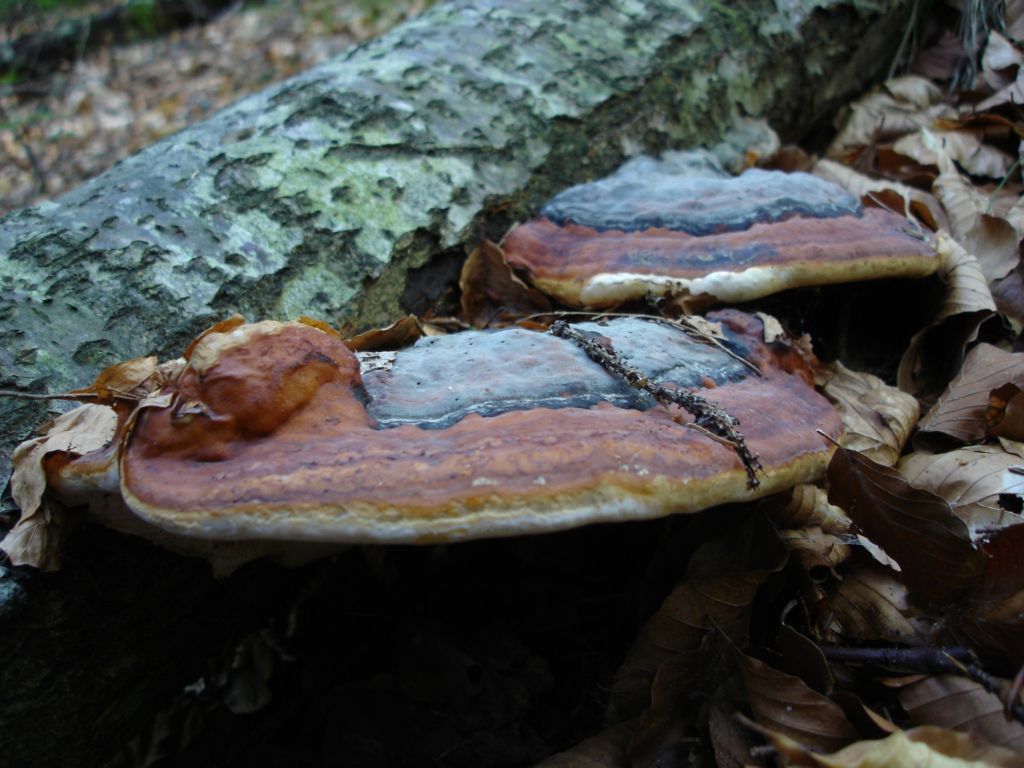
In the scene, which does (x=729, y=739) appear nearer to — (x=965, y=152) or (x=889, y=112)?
(x=965, y=152)

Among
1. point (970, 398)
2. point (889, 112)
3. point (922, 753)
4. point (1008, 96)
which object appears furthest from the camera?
point (889, 112)

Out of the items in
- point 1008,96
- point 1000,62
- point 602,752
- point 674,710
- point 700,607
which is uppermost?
point 1000,62

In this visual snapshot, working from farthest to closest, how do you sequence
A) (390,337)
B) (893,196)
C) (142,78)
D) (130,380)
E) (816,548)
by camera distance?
(142,78), (893,196), (390,337), (816,548), (130,380)

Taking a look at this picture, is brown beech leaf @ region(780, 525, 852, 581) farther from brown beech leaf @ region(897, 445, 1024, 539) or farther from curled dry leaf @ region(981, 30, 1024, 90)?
curled dry leaf @ region(981, 30, 1024, 90)

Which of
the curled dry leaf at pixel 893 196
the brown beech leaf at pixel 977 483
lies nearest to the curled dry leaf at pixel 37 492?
the brown beech leaf at pixel 977 483

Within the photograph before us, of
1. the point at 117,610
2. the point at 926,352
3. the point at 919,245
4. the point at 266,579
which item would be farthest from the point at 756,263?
the point at 117,610

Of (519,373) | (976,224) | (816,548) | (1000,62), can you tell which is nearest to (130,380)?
(519,373)

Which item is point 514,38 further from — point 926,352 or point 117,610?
point 117,610

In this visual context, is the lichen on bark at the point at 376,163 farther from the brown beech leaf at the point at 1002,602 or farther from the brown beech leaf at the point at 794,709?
the brown beech leaf at the point at 1002,602
